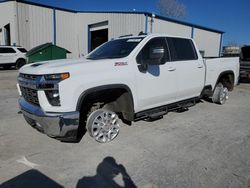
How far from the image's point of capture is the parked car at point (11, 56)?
17.6 metres

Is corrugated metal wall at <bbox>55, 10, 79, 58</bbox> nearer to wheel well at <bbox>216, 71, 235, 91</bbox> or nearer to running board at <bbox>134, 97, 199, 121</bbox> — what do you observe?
wheel well at <bbox>216, 71, 235, 91</bbox>

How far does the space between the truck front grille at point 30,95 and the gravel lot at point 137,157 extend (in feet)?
2.75

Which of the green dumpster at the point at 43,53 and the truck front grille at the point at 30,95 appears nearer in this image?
the truck front grille at the point at 30,95

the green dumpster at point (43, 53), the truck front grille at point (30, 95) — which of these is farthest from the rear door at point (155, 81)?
the green dumpster at point (43, 53)

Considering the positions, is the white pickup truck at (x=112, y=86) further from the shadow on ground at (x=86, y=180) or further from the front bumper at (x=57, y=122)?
the shadow on ground at (x=86, y=180)

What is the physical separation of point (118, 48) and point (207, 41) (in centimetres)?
2207

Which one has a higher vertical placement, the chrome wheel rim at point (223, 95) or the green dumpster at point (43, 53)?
the green dumpster at point (43, 53)

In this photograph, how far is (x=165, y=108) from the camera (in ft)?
16.6

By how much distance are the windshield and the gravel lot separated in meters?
1.59

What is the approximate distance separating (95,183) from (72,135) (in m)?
0.90

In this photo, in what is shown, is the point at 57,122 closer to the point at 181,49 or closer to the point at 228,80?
the point at 181,49

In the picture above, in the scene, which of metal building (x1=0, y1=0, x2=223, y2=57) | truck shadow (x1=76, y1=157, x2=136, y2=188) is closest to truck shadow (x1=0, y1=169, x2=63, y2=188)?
truck shadow (x1=76, y1=157, x2=136, y2=188)

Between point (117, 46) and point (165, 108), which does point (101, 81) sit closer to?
point (117, 46)

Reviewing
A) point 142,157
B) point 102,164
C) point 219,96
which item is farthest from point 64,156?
point 219,96
